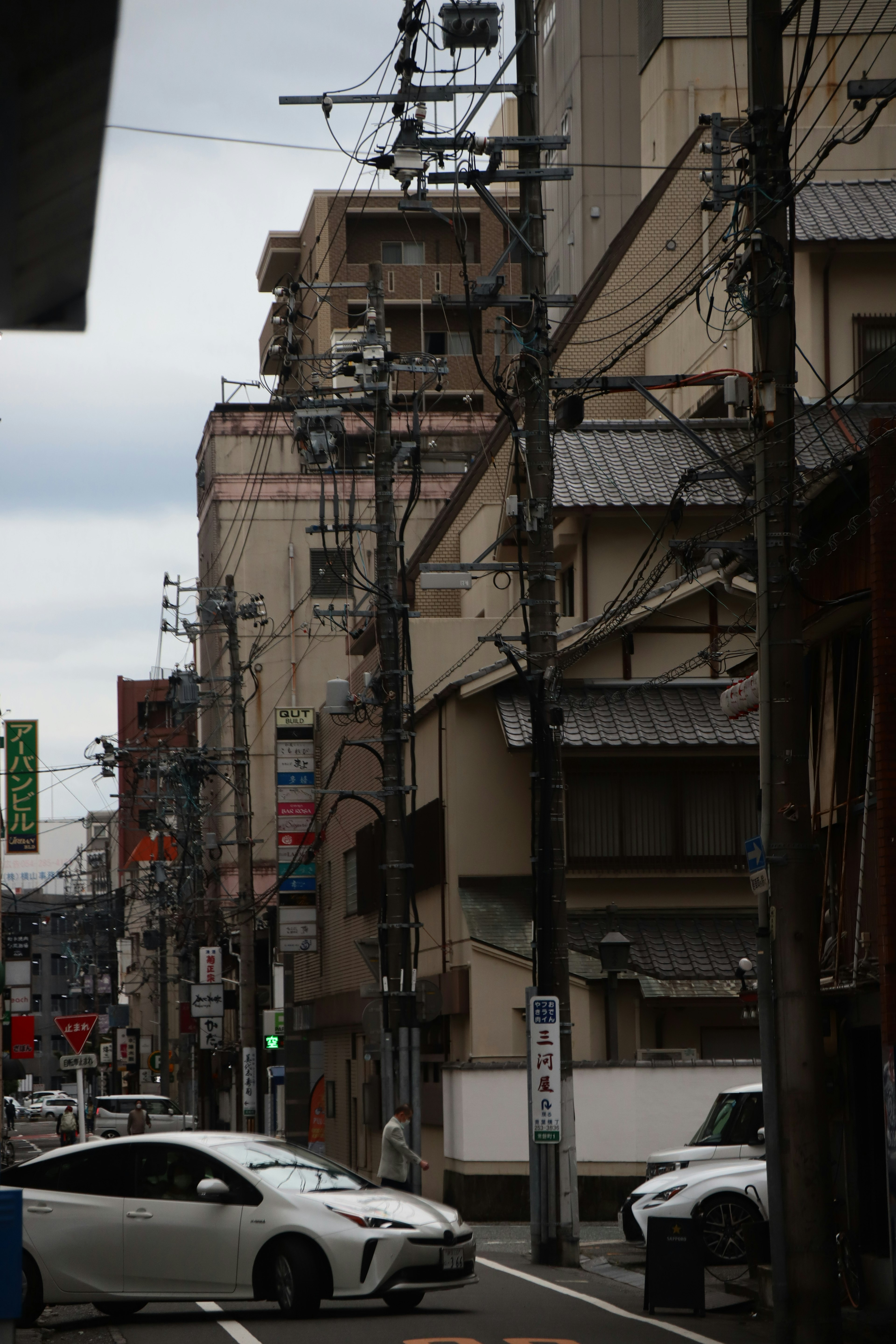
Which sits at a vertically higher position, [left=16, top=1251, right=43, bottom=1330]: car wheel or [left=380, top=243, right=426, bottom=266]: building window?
[left=380, top=243, right=426, bottom=266]: building window

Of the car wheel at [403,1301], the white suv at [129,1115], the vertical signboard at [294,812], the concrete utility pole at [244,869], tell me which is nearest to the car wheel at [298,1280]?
the car wheel at [403,1301]

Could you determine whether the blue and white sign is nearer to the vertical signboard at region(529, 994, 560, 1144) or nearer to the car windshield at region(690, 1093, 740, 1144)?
the vertical signboard at region(529, 994, 560, 1144)

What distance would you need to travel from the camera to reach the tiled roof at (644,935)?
2878 cm

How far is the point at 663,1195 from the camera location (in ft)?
61.3

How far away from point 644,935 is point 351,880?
1195 cm

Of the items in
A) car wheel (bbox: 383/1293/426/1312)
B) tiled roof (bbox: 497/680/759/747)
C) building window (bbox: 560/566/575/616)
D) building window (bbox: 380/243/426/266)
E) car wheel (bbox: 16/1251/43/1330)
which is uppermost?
building window (bbox: 380/243/426/266)

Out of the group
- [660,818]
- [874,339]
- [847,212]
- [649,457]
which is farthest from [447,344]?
[660,818]

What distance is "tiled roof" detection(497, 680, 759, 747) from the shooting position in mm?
29766

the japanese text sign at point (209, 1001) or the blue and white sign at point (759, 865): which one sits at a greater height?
the blue and white sign at point (759, 865)

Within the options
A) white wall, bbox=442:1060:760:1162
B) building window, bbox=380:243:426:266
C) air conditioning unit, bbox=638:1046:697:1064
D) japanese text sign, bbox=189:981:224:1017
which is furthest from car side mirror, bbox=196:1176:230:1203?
building window, bbox=380:243:426:266

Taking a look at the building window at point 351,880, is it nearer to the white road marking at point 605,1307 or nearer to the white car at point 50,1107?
the white road marking at point 605,1307

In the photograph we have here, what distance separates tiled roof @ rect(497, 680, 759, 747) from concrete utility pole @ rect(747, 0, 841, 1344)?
15510mm

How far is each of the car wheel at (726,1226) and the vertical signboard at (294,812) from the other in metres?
22.7

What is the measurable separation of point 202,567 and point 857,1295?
5794 centimetres
